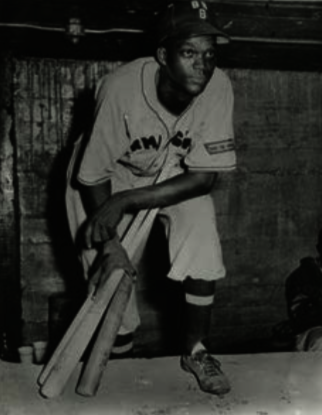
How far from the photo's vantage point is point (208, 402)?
10.6ft

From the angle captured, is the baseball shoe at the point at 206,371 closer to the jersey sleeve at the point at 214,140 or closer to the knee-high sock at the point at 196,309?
the knee-high sock at the point at 196,309

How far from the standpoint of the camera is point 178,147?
3705 millimetres

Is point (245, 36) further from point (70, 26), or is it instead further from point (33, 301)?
point (33, 301)

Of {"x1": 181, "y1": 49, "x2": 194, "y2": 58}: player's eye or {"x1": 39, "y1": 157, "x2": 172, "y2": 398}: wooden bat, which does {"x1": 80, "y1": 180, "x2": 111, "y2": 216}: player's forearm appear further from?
{"x1": 181, "y1": 49, "x2": 194, "y2": 58}: player's eye

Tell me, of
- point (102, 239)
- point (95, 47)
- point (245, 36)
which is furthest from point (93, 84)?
point (102, 239)

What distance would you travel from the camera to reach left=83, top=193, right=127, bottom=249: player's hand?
11.3 feet

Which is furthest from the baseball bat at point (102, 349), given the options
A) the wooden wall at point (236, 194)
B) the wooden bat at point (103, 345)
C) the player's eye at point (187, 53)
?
the wooden wall at point (236, 194)

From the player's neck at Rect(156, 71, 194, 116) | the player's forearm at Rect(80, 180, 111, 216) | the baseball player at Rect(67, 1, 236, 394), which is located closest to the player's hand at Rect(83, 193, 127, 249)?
the baseball player at Rect(67, 1, 236, 394)

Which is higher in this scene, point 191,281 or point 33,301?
point 191,281

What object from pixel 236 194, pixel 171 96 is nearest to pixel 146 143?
pixel 171 96

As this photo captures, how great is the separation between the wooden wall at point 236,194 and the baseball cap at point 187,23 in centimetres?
224

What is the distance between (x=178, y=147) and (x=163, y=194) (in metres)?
0.35

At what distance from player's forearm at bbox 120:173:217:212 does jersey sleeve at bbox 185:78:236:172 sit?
0.11 meters

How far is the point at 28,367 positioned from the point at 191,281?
0.96 meters
